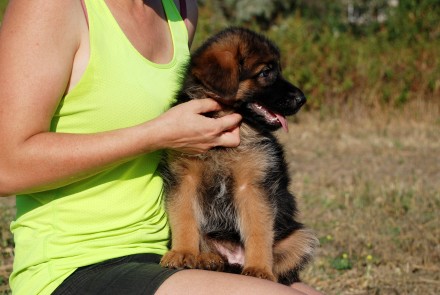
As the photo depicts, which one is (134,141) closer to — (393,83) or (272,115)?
(272,115)

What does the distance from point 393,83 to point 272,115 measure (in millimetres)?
9225

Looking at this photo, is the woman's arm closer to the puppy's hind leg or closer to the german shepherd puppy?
the german shepherd puppy

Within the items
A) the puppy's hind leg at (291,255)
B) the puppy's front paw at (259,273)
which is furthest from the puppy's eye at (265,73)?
the puppy's front paw at (259,273)

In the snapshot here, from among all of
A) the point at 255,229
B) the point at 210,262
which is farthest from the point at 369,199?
the point at 210,262

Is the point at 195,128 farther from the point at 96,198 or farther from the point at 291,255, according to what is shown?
the point at 291,255

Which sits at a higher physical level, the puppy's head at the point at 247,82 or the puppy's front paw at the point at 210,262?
the puppy's head at the point at 247,82

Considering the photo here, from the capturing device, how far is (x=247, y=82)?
3414mm

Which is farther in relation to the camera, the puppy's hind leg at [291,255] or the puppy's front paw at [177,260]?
the puppy's hind leg at [291,255]

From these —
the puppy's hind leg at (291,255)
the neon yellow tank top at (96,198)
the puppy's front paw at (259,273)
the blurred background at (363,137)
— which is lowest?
the blurred background at (363,137)

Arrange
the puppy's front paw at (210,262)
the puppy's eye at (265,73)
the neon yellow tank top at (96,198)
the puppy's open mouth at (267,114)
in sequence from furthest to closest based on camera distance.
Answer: the puppy's eye at (265,73) → the puppy's open mouth at (267,114) → the puppy's front paw at (210,262) → the neon yellow tank top at (96,198)

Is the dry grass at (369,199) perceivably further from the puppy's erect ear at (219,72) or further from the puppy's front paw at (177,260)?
the puppy's erect ear at (219,72)

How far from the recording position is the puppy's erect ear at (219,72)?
128 inches

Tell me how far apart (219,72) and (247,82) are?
16cm

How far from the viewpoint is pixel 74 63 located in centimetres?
288
